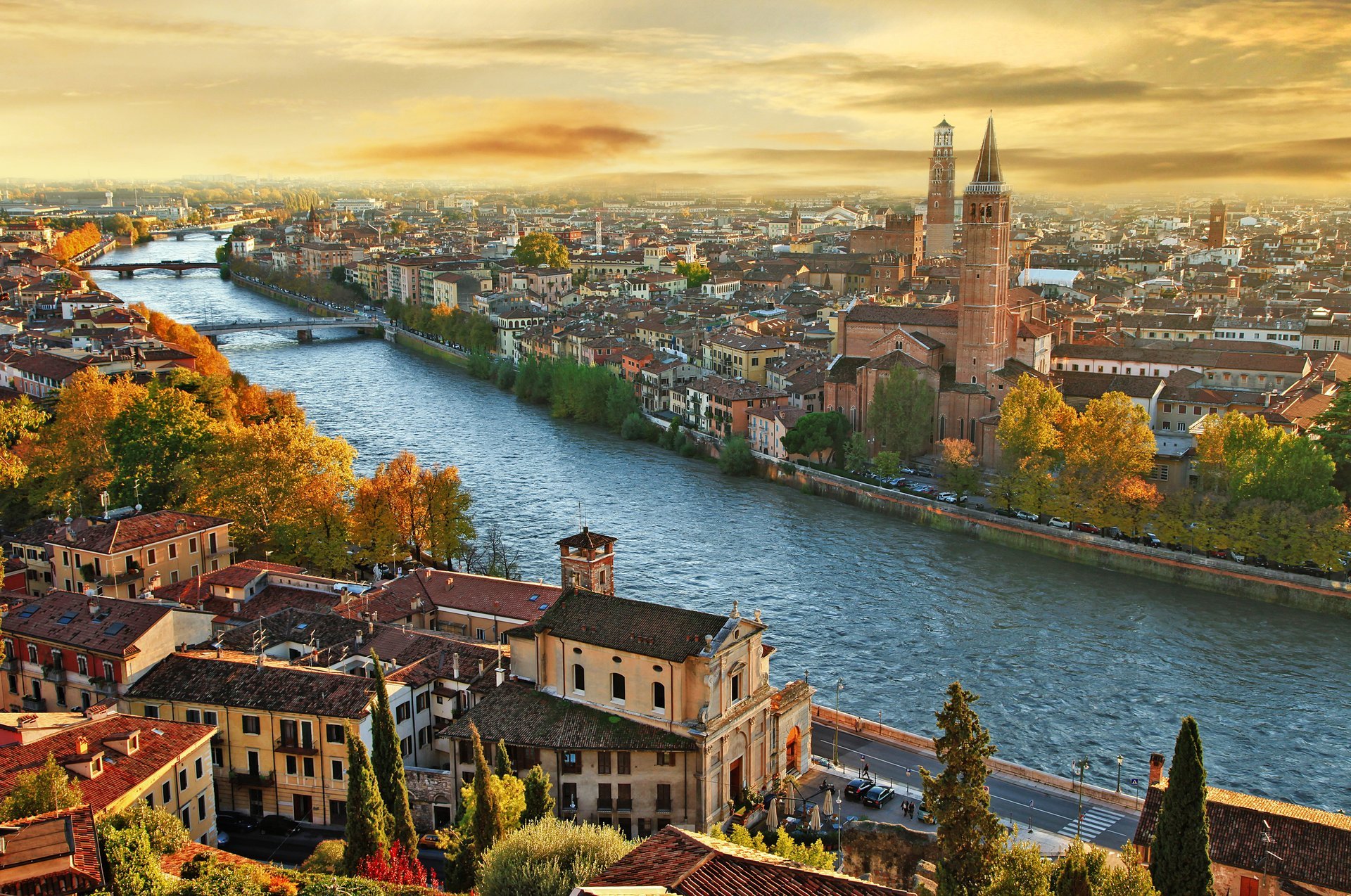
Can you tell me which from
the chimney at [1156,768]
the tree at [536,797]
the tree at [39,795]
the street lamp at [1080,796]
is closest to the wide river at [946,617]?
the street lamp at [1080,796]

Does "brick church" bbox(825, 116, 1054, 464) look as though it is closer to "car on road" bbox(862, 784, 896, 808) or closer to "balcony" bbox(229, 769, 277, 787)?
"car on road" bbox(862, 784, 896, 808)

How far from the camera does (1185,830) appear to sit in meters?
8.47

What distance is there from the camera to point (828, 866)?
31.6 feet

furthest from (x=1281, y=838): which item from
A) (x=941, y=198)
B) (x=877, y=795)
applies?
(x=941, y=198)

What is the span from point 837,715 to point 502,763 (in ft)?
15.4

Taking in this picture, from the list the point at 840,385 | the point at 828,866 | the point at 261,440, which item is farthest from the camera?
the point at 840,385

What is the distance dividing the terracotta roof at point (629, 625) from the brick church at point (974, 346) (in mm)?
16473

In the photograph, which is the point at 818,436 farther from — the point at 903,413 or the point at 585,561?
the point at 585,561

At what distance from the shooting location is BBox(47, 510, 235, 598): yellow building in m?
17.5

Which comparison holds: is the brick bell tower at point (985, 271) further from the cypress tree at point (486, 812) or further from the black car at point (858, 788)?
the cypress tree at point (486, 812)

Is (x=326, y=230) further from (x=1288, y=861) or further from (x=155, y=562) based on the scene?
(x=1288, y=861)

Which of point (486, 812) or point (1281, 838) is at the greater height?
point (486, 812)

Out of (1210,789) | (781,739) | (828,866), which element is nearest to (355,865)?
(828,866)

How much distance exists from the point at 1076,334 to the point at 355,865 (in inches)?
1152
